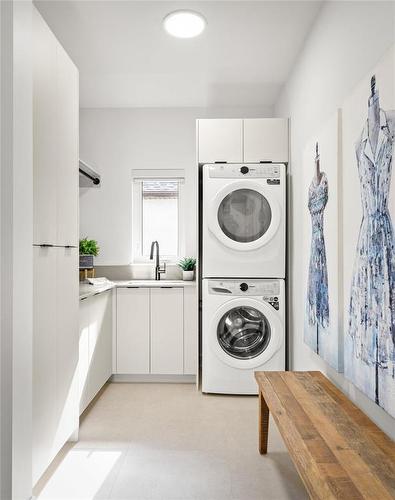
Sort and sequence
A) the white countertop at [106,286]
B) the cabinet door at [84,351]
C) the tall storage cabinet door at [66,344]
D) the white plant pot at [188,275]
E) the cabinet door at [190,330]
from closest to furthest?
the tall storage cabinet door at [66,344], the cabinet door at [84,351], the white countertop at [106,286], the cabinet door at [190,330], the white plant pot at [188,275]

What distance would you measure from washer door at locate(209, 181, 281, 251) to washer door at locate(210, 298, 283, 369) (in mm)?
511

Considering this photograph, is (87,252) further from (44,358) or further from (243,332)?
(44,358)

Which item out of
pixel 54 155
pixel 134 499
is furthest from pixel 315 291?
pixel 54 155

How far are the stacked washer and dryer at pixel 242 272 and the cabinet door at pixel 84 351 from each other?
906mm

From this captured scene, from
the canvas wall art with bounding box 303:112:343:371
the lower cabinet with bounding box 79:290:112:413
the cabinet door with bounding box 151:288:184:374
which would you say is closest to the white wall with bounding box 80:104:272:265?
the cabinet door with bounding box 151:288:184:374

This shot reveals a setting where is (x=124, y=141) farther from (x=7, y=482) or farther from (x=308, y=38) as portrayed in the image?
(x=7, y=482)

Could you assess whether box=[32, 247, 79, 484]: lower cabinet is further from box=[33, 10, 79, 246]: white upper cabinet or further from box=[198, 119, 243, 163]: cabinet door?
box=[198, 119, 243, 163]: cabinet door

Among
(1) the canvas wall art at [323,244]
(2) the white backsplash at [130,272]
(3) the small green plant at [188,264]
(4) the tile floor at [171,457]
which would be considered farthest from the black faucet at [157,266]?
(1) the canvas wall art at [323,244]

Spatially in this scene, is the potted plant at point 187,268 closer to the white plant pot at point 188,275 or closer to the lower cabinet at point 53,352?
the white plant pot at point 188,275

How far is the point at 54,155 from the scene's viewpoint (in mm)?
2010

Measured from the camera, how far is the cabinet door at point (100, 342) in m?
2.89

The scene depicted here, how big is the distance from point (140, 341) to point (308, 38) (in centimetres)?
261

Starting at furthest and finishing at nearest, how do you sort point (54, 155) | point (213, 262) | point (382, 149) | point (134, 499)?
point (213, 262) < point (54, 155) < point (134, 499) < point (382, 149)

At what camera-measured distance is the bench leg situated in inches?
85.2
